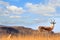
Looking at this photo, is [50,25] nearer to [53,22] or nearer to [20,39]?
[53,22]

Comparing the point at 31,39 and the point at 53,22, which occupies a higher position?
the point at 53,22

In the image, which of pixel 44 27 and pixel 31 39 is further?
pixel 44 27

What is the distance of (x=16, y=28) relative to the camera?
22891 millimetres

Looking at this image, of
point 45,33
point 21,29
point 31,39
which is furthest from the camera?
point 21,29

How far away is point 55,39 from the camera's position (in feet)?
47.8

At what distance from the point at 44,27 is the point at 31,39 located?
12.3 ft

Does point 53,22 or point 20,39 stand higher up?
point 53,22

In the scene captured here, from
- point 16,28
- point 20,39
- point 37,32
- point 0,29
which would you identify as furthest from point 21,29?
point 20,39

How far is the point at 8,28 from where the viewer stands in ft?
77.7

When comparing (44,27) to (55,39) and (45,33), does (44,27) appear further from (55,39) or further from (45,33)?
(55,39)

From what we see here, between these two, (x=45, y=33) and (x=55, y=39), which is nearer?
(x=55, y=39)

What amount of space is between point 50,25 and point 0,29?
7350 mm

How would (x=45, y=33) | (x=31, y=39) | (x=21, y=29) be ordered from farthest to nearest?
(x=21, y=29), (x=45, y=33), (x=31, y=39)

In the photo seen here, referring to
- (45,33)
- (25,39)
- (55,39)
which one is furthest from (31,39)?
(45,33)
